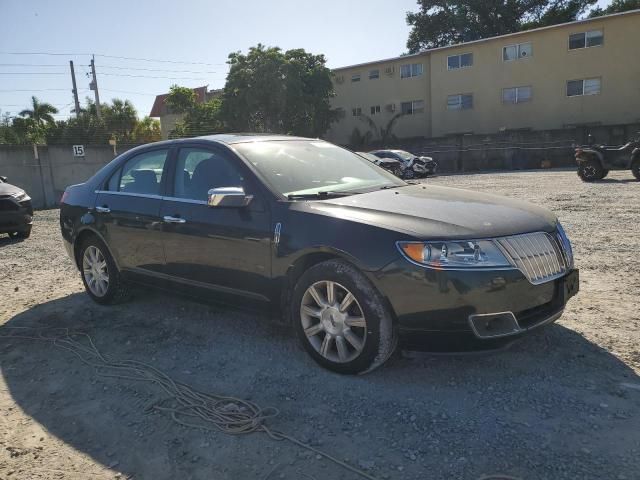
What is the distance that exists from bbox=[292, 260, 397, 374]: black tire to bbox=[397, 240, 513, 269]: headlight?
1.20 ft

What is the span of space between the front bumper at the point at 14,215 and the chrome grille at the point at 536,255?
943 cm

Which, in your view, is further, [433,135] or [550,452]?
[433,135]

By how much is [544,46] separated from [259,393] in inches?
1276

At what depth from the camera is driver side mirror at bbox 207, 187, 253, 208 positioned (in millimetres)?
3656

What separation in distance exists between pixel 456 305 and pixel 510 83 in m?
32.3

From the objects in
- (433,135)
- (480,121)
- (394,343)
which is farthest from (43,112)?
(394,343)

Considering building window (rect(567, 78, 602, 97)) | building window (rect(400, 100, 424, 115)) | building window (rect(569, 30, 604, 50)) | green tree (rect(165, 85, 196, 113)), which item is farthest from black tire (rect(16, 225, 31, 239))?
green tree (rect(165, 85, 196, 113))

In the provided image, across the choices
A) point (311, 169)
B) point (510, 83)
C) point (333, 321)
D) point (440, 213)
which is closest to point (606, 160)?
point (311, 169)

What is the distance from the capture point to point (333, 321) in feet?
11.1

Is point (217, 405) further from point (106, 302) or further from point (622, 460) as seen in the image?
point (106, 302)

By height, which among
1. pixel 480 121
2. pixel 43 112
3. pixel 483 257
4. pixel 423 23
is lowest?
pixel 483 257

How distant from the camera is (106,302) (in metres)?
5.22

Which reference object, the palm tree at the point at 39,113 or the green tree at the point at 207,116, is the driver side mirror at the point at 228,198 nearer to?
the green tree at the point at 207,116

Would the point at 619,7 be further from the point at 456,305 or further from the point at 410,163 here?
the point at 456,305
